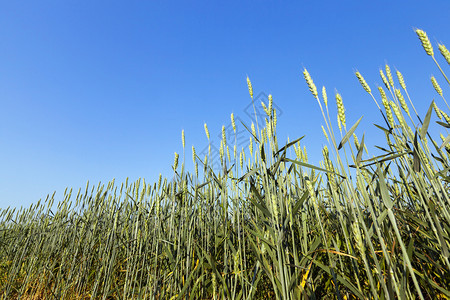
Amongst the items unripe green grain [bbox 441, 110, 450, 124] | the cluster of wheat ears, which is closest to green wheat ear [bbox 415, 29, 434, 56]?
the cluster of wheat ears

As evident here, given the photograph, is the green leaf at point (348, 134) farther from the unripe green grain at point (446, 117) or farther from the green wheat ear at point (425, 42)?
the unripe green grain at point (446, 117)

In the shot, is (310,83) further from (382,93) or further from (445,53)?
(445,53)

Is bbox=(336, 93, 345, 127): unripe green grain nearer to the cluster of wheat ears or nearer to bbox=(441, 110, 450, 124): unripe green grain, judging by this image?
the cluster of wheat ears

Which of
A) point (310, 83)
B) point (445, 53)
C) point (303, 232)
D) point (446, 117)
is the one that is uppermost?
point (445, 53)

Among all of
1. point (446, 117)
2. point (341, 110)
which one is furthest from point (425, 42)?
point (341, 110)

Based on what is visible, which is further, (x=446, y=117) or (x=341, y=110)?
(x=446, y=117)

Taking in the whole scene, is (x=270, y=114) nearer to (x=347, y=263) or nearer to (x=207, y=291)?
(x=347, y=263)

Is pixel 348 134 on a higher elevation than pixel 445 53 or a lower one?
lower

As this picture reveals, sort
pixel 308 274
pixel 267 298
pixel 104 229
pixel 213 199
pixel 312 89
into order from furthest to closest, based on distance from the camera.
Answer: pixel 104 229 → pixel 213 199 → pixel 267 298 → pixel 308 274 → pixel 312 89

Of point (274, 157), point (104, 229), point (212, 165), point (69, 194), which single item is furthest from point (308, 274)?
point (69, 194)

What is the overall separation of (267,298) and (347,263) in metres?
0.42

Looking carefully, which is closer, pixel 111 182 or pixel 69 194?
pixel 111 182

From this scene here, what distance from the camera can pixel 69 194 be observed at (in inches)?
101

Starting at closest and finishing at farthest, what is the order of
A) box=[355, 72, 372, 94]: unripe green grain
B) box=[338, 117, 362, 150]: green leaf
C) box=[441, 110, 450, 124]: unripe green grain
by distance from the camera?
1. box=[338, 117, 362, 150]: green leaf
2. box=[355, 72, 372, 94]: unripe green grain
3. box=[441, 110, 450, 124]: unripe green grain
